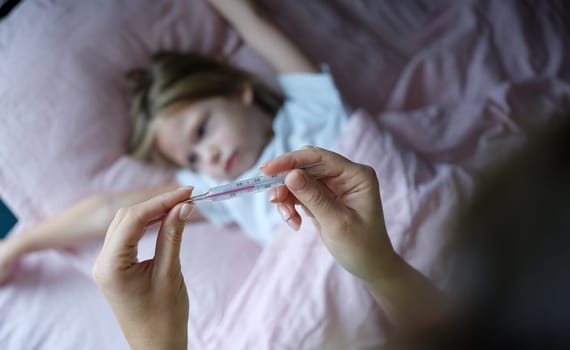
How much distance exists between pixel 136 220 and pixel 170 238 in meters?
0.04

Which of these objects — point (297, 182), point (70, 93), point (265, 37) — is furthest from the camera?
point (265, 37)

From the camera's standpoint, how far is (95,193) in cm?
84

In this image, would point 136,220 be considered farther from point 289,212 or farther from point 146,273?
point 289,212

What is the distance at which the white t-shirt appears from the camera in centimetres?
81

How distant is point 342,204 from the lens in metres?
0.51

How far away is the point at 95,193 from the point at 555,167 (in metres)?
0.76

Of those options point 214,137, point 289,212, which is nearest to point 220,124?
point 214,137

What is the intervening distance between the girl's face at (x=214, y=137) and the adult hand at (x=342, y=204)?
0.33 meters

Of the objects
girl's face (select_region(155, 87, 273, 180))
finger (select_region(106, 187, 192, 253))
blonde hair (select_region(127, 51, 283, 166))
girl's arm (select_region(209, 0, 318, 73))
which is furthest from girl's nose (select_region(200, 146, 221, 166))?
finger (select_region(106, 187, 192, 253))

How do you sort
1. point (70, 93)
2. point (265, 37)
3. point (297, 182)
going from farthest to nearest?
1. point (265, 37)
2. point (70, 93)
3. point (297, 182)

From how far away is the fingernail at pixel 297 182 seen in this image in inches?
17.2

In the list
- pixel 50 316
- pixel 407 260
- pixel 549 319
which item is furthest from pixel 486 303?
pixel 50 316

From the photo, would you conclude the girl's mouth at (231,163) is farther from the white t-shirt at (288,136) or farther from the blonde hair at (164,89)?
the blonde hair at (164,89)

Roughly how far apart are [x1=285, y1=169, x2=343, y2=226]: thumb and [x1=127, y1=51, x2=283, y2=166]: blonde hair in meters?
0.48
